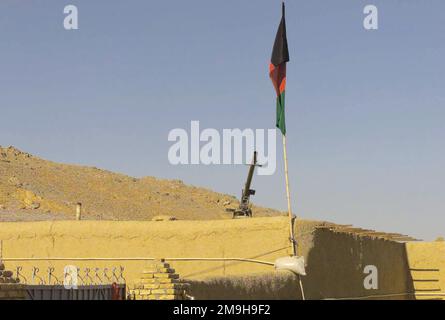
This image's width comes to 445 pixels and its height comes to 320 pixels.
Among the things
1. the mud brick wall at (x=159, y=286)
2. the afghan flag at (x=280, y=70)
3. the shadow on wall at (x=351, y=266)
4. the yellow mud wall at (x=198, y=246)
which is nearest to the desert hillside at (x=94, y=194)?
the shadow on wall at (x=351, y=266)

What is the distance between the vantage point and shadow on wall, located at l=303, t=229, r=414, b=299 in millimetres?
21672

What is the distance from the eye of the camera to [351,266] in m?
23.9

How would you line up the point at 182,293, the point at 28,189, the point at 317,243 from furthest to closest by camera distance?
the point at 28,189 → the point at 317,243 → the point at 182,293

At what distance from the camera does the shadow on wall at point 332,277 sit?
1531cm

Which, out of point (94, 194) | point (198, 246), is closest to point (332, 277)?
point (198, 246)

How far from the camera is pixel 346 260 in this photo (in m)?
23.6

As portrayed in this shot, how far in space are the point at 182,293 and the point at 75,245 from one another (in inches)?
390

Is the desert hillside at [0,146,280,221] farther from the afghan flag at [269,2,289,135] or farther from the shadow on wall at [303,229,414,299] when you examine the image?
the afghan flag at [269,2,289,135]

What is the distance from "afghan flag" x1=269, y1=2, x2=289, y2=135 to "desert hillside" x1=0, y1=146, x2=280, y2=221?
30.0m

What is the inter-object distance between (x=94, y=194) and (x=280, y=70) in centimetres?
4287

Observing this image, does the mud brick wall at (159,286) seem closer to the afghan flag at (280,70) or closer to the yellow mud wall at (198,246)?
the afghan flag at (280,70)
